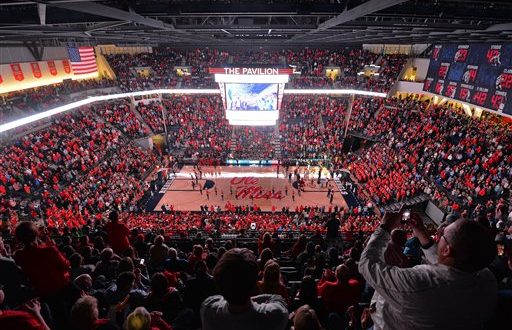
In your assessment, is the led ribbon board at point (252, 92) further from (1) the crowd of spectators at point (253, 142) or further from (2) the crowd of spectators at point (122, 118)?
(2) the crowd of spectators at point (122, 118)

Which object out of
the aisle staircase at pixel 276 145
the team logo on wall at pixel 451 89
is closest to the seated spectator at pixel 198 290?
the team logo on wall at pixel 451 89

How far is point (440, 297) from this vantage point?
1945 millimetres

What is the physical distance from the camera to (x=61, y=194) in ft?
69.2

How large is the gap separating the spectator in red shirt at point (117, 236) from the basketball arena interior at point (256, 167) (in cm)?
4

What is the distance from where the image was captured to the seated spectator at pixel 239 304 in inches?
77.5

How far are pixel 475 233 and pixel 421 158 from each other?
→ 26.1 meters

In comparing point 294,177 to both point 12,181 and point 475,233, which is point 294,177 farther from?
point 475,233

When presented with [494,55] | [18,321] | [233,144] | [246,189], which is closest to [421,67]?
[494,55]

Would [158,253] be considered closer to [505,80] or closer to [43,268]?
[43,268]

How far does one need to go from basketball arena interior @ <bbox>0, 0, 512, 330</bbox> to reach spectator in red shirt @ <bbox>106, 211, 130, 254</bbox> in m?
0.04

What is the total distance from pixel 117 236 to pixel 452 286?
6867mm

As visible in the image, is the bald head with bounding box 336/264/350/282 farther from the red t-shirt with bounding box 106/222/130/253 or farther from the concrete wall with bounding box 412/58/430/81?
the concrete wall with bounding box 412/58/430/81

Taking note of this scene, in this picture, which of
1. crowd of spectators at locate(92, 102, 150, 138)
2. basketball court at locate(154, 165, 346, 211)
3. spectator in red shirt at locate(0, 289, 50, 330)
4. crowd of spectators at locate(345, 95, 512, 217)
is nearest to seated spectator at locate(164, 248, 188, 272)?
spectator in red shirt at locate(0, 289, 50, 330)

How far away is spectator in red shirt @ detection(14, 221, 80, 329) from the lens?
427 centimetres
